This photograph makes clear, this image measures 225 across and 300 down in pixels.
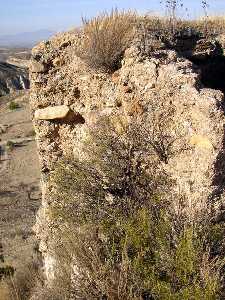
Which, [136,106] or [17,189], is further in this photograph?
[17,189]

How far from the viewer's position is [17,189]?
2355 centimetres

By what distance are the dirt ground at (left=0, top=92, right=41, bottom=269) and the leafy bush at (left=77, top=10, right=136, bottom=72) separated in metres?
6.10

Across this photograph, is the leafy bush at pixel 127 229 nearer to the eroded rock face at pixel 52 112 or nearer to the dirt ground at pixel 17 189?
the eroded rock face at pixel 52 112

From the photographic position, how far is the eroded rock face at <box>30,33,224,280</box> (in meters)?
6.72

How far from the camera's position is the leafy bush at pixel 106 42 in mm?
8141

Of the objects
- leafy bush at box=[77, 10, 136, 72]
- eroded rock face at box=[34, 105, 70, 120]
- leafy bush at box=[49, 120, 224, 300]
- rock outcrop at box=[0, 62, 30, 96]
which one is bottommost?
rock outcrop at box=[0, 62, 30, 96]

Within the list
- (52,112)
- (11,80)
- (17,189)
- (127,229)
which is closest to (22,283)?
(52,112)

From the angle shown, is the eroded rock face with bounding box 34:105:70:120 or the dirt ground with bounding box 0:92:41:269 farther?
the dirt ground with bounding box 0:92:41:269

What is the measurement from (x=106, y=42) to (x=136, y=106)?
1.33 metres

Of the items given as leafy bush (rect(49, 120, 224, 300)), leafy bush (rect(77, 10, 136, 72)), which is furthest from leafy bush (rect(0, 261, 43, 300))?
leafy bush (rect(77, 10, 136, 72))

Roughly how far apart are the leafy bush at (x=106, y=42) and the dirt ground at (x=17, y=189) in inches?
240

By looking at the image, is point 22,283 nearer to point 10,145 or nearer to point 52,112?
point 52,112

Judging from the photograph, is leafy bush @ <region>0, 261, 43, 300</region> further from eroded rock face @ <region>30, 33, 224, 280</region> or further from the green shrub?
the green shrub

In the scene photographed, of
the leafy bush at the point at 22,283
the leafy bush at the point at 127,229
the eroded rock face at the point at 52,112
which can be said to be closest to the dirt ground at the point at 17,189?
the leafy bush at the point at 22,283
